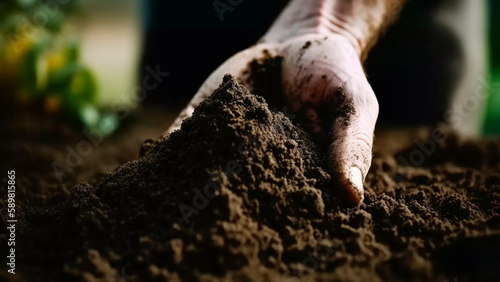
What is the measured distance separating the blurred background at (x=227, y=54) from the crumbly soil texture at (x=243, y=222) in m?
1.16

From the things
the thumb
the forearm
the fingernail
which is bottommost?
the fingernail

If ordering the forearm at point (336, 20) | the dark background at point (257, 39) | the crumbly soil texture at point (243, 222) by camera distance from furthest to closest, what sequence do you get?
the dark background at point (257, 39), the forearm at point (336, 20), the crumbly soil texture at point (243, 222)

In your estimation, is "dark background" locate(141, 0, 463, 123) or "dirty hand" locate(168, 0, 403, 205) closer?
"dirty hand" locate(168, 0, 403, 205)

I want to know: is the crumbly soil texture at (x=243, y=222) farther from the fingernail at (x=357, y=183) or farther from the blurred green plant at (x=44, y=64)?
the blurred green plant at (x=44, y=64)

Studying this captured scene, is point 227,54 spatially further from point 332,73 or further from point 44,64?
point 332,73

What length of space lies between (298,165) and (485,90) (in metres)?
2.17

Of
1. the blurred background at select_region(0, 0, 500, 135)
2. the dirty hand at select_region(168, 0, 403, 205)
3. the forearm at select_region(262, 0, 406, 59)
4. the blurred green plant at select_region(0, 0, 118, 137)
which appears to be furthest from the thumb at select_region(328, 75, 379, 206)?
the blurred green plant at select_region(0, 0, 118, 137)

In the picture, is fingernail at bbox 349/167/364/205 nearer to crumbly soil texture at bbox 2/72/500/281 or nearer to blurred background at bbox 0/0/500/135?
crumbly soil texture at bbox 2/72/500/281

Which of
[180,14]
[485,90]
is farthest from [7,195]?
[485,90]

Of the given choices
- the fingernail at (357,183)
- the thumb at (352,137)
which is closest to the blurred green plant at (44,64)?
the thumb at (352,137)

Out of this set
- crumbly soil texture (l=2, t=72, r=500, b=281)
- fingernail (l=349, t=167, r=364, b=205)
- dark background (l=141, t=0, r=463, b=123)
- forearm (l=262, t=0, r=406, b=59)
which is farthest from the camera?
dark background (l=141, t=0, r=463, b=123)

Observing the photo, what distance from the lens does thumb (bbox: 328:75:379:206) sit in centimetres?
109

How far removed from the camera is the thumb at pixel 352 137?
3.59ft

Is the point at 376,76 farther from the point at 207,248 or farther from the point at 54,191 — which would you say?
the point at 207,248
